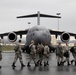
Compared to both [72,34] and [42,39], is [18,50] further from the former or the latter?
→ [72,34]

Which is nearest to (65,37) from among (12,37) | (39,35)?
(39,35)

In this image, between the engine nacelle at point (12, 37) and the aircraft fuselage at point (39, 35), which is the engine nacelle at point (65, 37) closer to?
the aircraft fuselage at point (39, 35)

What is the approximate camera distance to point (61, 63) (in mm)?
17359

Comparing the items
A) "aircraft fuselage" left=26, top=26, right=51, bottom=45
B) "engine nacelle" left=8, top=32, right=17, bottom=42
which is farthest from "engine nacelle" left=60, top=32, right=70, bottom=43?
"engine nacelle" left=8, top=32, right=17, bottom=42

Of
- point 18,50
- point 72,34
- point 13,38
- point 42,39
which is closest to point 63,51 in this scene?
point 18,50

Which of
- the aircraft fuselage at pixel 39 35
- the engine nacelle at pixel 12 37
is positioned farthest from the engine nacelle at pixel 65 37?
the engine nacelle at pixel 12 37

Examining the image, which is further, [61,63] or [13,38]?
[13,38]

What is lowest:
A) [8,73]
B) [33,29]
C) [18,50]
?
[8,73]

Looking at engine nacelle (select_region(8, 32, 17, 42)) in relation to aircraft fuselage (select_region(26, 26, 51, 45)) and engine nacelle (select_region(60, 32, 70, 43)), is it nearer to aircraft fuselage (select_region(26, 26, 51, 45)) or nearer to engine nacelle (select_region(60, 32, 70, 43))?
aircraft fuselage (select_region(26, 26, 51, 45))

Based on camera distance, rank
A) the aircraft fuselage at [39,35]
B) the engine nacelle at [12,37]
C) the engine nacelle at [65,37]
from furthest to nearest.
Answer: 1. the engine nacelle at [12,37]
2. the engine nacelle at [65,37]
3. the aircraft fuselage at [39,35]

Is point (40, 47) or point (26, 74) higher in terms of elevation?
point (40, 47)

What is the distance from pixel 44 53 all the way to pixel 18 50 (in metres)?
1.72

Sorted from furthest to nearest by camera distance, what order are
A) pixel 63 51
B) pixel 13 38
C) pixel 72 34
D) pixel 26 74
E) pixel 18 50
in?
pixel 72 34 → pixel 13 38 → pixel 63 51 → pixel 18 50 → pixel 26 74

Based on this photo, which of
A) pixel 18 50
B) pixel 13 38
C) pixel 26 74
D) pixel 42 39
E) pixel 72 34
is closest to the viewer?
pixel 26 74
